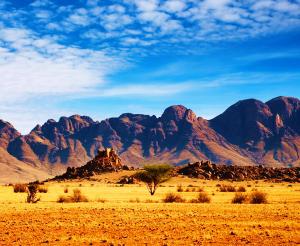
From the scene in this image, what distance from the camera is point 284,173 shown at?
95.4 meters

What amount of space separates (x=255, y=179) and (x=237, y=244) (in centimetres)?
7845

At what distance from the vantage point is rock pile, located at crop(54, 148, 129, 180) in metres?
107

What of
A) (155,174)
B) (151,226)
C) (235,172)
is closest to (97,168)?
(235,172)

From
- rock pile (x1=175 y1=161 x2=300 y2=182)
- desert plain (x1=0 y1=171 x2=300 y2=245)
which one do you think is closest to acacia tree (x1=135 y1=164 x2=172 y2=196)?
desert plain (x1=0 y1=171 x2=300 y2=245)

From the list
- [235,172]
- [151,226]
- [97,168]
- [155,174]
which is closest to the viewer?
[151,226]

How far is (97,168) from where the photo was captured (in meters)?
110

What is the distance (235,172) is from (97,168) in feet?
110

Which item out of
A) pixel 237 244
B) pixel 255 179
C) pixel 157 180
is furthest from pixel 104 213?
pixel 255 179

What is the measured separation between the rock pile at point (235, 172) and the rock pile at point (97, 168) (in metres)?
17.4

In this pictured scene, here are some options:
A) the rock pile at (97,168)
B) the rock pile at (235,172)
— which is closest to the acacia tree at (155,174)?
the rock pile at (235,172)

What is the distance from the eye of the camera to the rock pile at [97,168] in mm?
107219

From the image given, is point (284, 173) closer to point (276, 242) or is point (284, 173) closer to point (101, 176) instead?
point (101, 176)

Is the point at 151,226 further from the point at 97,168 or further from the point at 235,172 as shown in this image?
the point at 97,168

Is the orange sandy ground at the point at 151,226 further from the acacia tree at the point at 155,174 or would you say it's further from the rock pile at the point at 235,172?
the rock pile at the point at 235,172
